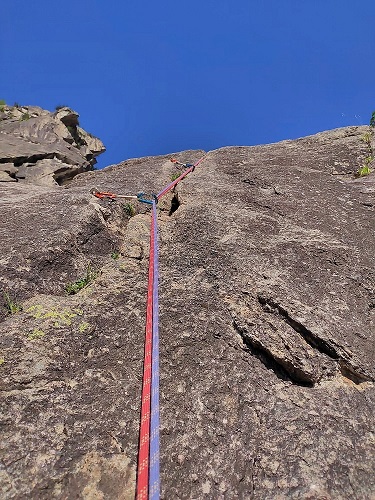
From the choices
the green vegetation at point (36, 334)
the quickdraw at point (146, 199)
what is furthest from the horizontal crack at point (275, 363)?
the quickdraw at point (146, 199)

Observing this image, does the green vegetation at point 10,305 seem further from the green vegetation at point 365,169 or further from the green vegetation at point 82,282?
the green vegetation at point 365,169

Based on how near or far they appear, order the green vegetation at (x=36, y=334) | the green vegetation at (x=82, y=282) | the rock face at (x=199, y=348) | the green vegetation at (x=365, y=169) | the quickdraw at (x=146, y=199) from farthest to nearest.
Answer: the green vegetation at (x=365, y=169), the quickdraw at (x=146, y=199), the green vegetation at (x=82, y=282), the green vegetation at (x=36, y=334), the rock face at (x=199, y=348)

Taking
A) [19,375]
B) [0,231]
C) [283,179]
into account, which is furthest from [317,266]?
[0,231]

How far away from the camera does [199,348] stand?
3.80 meters

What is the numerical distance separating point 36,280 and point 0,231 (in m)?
1.52

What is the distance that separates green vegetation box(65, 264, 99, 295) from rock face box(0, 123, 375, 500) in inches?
1.9

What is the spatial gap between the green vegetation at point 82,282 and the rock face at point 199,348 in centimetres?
5

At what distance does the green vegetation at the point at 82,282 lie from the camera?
4.65 meters

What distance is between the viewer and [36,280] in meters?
4.57

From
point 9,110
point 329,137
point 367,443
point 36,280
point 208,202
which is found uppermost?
point 9,110

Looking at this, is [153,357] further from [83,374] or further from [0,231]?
[0,231]

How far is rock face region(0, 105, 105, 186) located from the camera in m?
18.9

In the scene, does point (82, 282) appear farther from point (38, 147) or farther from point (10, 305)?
point (38, 147)

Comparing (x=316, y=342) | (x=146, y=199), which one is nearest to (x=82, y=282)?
(x=316, y=342)
